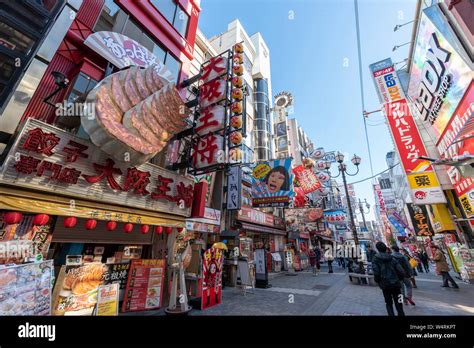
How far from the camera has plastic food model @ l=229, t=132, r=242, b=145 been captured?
27.9 ft

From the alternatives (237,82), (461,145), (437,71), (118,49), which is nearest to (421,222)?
(461,145)

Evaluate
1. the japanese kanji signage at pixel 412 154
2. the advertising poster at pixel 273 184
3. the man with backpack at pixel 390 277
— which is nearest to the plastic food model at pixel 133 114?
the man with backpack at pixel 390 277

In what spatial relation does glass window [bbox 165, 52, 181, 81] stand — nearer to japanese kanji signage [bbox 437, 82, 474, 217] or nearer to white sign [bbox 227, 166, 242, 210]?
white sign [bbox 227, 166, 242, 210]

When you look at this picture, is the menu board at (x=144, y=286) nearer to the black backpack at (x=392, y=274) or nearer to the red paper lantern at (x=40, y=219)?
the red paper lantern at (x=40, y=219)

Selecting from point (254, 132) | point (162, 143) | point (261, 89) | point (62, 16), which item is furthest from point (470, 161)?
point (261, 89)

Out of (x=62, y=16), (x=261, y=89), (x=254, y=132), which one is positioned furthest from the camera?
(x=261, y=89)

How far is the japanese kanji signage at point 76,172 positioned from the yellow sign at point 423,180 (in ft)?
46.5

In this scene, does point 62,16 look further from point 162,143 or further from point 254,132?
point 254,132

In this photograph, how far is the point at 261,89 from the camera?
29.4 meters

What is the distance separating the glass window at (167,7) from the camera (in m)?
10.5

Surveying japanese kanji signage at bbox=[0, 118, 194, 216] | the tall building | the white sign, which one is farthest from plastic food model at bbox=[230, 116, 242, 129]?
the tall building

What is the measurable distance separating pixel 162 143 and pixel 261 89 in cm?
2620

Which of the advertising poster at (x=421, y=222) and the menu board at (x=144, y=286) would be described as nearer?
the menu board at (x=144, y=286)
